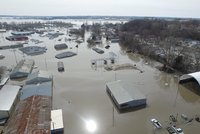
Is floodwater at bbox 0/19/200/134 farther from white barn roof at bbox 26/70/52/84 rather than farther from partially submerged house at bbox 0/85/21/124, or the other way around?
partially submerged house at bbox 0/85/21/124

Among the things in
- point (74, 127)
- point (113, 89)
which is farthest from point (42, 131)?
point (113, 89)

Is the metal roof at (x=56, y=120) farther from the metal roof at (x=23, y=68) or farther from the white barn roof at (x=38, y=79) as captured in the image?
the metal roof at (x=23, y=68)

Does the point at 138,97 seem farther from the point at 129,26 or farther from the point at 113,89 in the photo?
the point at 129,26

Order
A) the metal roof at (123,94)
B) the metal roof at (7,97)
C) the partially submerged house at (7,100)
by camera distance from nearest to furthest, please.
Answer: the partially submerged house at (7,100), the metal roof at (7,97), the metal roof at (123,94)

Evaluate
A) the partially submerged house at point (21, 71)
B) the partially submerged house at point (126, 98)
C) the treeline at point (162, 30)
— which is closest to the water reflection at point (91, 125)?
the partially submerged house at point (126, 98)

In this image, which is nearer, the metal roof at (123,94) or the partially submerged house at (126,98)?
the partially submerged house at (126,98)

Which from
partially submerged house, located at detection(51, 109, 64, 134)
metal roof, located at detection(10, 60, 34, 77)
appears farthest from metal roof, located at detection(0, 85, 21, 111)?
metal roof, located at detection(10, 60, 34, 77)

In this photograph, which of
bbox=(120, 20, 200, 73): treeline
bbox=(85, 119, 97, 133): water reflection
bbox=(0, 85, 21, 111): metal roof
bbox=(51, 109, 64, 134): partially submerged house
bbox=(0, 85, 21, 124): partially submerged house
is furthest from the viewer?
bbox=(120, 20, 200, 73): treeline

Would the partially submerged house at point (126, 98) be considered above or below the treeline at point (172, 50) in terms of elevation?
below

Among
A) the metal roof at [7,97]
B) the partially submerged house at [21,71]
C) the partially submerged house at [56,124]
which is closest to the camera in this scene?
the partially submerged house at [56,124]
